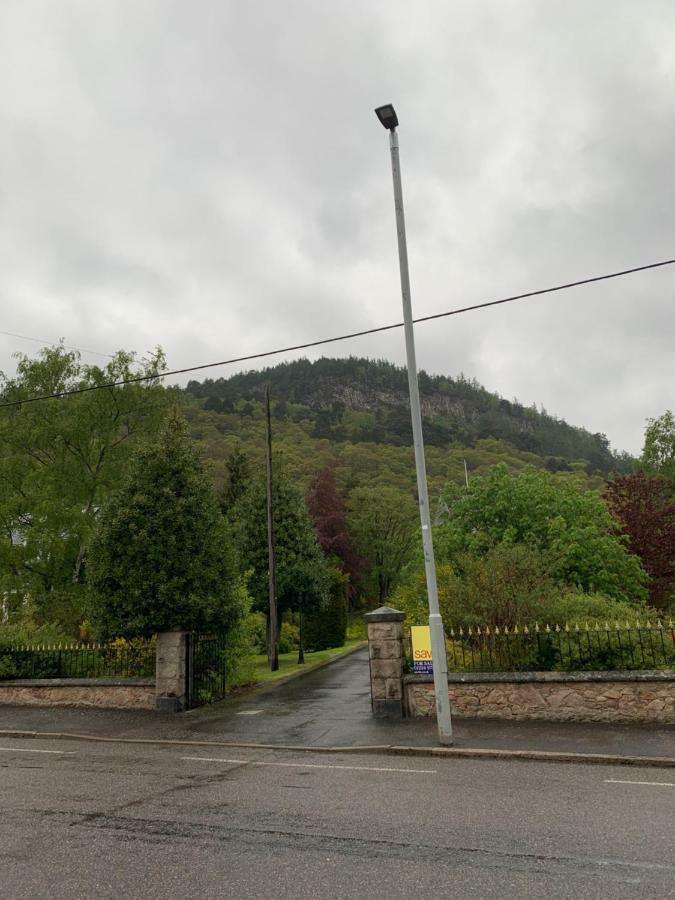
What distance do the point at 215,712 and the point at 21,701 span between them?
581 cm

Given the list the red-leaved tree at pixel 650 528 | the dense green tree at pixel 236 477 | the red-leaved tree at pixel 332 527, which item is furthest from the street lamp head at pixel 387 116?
the red-leaved tree at pixel 332 527

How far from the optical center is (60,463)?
26516 millimetres

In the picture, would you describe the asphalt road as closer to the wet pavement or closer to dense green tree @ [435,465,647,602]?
the wet pavement

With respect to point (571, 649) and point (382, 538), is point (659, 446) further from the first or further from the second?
point (571, 649)

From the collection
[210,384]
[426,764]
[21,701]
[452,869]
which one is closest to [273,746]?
[426,764]

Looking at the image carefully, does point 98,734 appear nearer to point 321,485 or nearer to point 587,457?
point 321,485

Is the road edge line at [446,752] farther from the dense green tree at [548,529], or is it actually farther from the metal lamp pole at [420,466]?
the dense green tree at [548,529]

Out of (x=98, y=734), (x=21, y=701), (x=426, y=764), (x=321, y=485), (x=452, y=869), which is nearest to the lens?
(x=452, y=869)

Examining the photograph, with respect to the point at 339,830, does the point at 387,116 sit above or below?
above

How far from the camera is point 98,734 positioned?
1294 cm

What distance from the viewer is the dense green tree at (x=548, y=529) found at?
2034cm

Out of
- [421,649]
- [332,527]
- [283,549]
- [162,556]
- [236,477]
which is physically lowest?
[421,649]

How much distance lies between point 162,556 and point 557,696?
9.51 metres

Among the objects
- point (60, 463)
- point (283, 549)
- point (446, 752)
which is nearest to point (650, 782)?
point (446, 752)
